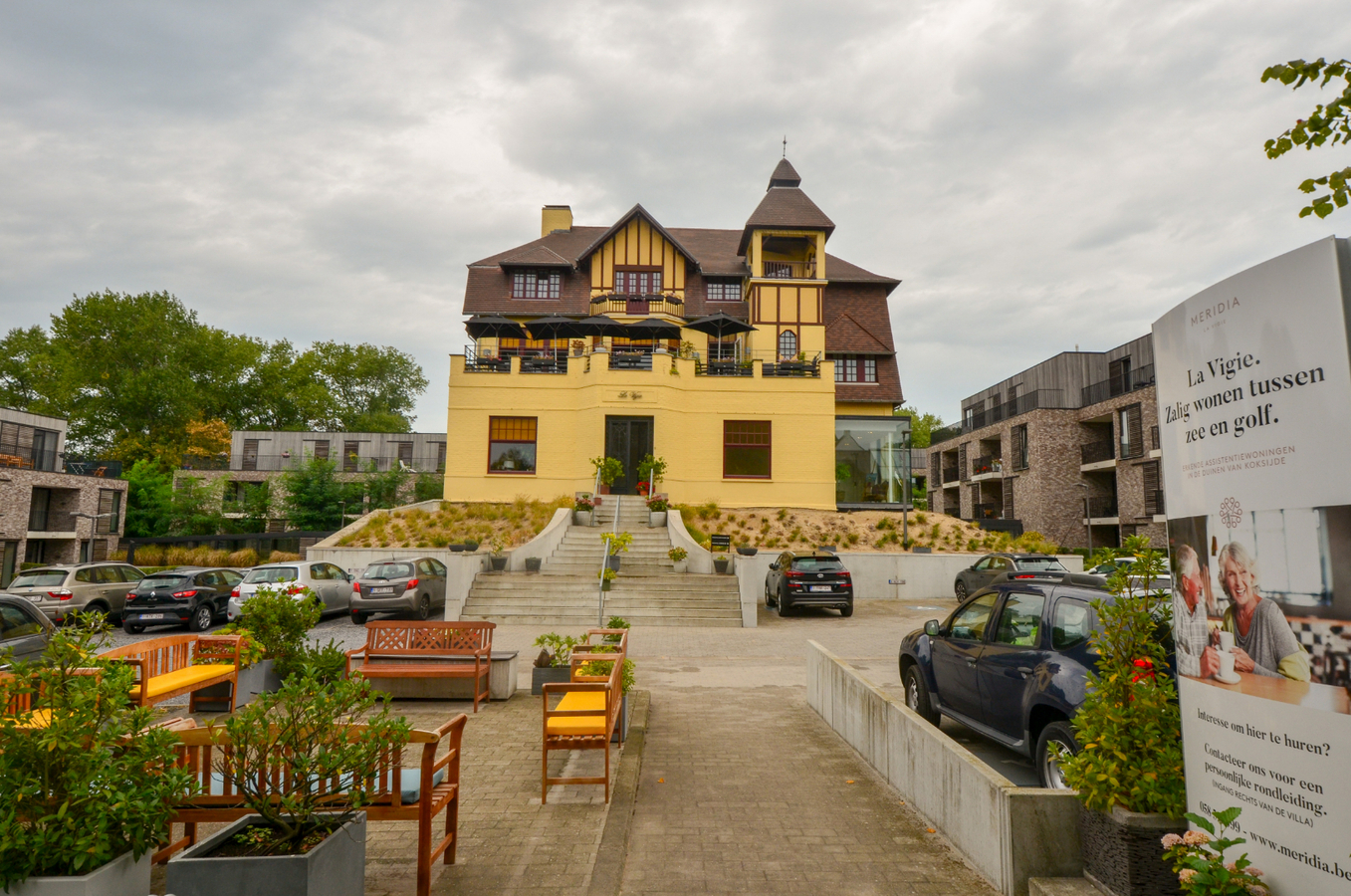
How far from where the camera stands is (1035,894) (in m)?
3.87

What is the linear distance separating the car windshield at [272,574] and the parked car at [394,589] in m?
1.33

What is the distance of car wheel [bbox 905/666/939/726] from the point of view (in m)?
7.74

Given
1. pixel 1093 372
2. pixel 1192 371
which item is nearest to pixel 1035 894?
pixel 1192 371

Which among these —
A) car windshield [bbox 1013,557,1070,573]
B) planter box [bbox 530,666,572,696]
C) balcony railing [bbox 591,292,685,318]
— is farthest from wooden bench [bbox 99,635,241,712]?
balcony railing [bbox 591,292,685,318]

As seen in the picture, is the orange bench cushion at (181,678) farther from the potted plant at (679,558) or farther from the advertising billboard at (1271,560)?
the potted plant at (679,558)

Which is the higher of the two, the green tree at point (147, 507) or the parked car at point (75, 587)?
the green tree at point (147, 507)

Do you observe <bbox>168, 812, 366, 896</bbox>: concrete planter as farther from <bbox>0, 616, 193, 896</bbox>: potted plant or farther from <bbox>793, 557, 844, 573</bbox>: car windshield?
<bbox>793, 557, 844, 573</bbox>: car windshield

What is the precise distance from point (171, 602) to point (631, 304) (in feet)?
71.3

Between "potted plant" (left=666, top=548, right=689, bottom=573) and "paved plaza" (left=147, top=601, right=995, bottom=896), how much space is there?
1055 cm

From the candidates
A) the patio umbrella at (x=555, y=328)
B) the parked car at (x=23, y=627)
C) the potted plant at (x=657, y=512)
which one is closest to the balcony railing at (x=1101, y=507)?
the potted plant at (x=657, y=512)

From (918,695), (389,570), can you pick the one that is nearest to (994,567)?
(918,695)

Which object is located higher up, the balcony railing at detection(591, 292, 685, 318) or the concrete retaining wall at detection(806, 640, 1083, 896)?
the balcony railing at detection(591, 292, 685, 318)

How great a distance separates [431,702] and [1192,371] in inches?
340

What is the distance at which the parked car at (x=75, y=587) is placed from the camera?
651 inches
